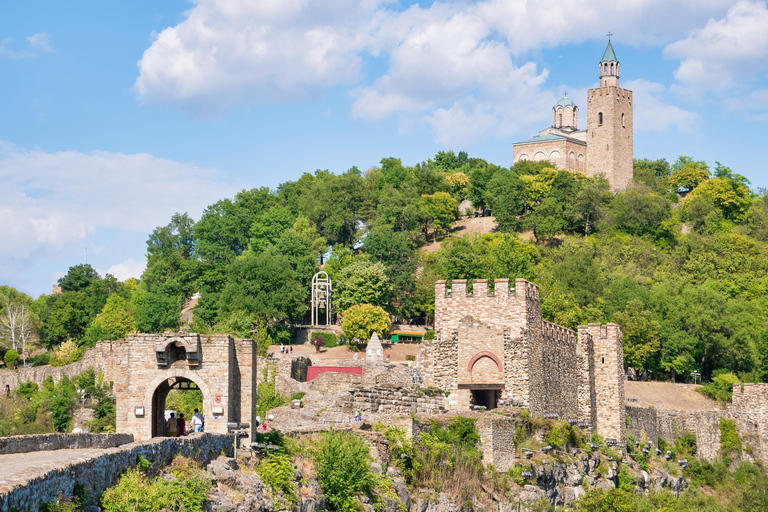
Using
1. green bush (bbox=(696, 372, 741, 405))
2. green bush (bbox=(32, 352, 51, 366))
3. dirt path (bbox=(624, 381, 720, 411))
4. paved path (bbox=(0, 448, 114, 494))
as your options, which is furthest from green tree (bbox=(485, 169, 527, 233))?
paved path (bbox=(0, 448, 114, 494))

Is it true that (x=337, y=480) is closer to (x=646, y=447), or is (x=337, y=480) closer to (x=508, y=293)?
(x=508, y=293)

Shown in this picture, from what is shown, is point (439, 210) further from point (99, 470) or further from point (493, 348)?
point (99, 470)

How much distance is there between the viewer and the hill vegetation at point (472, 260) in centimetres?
5925

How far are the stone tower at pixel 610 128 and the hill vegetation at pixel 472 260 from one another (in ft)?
13.3

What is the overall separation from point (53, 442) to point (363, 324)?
4926 centimetres

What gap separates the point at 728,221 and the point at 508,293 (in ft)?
207

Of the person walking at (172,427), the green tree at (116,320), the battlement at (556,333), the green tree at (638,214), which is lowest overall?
the person walking at (172,427)

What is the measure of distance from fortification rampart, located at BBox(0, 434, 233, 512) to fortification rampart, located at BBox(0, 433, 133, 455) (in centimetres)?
114

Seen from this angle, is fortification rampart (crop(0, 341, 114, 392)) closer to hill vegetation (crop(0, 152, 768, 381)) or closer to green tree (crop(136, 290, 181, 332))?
hill vegetation (crop(0, 152, 768, 381))

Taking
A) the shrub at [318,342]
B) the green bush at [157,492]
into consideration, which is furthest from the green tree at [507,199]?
the green bush at [157,492]

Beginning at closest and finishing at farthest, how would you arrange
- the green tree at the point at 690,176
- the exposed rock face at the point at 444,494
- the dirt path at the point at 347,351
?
the exposed rock face at the point at 444,494 < the dirt path at the point at 347,351 < the green tree at the point at 690,176

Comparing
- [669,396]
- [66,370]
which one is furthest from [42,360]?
[669,396]

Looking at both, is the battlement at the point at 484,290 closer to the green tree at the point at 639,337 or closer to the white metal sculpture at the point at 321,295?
the green tree at the point at 639,337

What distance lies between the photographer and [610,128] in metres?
98.9
